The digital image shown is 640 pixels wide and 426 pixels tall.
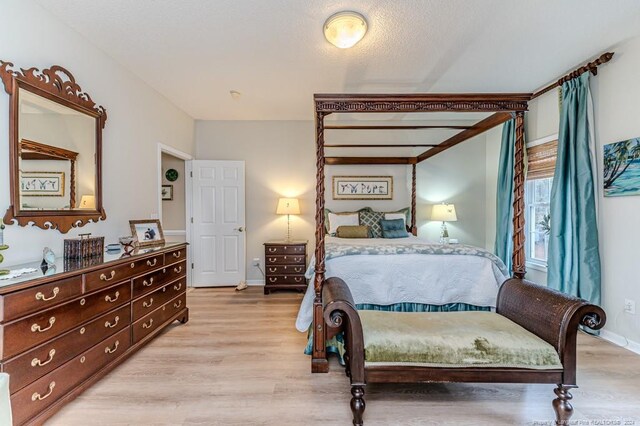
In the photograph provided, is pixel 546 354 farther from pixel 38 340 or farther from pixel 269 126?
pixel 269 126

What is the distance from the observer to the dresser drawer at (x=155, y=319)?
2.45m

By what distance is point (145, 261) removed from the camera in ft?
8.29

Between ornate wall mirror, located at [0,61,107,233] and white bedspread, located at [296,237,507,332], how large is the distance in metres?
2.01

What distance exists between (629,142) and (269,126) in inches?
165

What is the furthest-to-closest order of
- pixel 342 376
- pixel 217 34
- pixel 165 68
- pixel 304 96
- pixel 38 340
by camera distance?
pixel 304 96 < pixel 165 68 < pixel 217 34 < pixel 342 376 < pixel 38 340

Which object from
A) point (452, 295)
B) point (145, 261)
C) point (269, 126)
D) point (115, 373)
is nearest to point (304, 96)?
point (269, 126)

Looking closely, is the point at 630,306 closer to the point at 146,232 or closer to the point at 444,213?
the point at 444,213

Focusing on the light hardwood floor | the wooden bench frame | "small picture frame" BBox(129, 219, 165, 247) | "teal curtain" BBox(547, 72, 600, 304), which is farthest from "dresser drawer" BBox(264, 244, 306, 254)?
"teal curtain" BBox(547, 72, 600, 304)

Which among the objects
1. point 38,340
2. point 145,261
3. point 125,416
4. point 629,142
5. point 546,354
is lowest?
point 125,416

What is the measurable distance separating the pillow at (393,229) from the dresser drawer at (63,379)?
322cm

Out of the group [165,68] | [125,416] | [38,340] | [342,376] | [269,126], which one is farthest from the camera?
[269,126]

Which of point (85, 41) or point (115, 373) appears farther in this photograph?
point (85, 41)

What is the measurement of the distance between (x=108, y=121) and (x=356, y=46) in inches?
92.9

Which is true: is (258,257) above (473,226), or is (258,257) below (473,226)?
below
